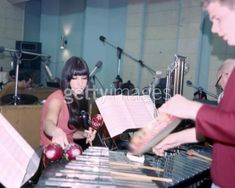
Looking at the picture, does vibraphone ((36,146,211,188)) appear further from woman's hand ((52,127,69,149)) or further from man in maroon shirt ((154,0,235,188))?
man in maroon shirt ((154,0,235,188))

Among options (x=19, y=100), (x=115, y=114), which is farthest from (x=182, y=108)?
(x=19, y=100)

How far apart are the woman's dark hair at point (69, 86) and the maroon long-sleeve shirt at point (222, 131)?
1590 millimetres

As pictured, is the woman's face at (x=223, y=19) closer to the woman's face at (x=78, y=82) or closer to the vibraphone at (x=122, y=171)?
the vibraphone at (x=122, y=171)

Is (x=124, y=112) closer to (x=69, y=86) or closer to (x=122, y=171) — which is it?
(x=69, y=86)

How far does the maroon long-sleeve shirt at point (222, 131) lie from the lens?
123 centimetres

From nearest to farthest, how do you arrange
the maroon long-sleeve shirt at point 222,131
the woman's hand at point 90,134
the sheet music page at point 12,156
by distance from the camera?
the maroon long-sleeve shirt at point 222,131 < the sheet music page at point 12,156 < the woman's hand at point 90,134

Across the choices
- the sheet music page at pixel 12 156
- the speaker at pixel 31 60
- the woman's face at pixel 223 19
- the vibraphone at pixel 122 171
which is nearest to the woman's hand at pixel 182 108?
the woman's face at pixel 223 19

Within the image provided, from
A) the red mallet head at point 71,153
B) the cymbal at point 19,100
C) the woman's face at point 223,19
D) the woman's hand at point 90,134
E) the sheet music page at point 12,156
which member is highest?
the woman's face at point 223,19

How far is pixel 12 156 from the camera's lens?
5.01 ft

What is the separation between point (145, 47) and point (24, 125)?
17.1ft

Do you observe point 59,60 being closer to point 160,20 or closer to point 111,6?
point 111,6

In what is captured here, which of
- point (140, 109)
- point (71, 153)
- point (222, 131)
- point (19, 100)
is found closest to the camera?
point (222, 131)

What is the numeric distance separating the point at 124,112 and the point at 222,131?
1574 millimetres

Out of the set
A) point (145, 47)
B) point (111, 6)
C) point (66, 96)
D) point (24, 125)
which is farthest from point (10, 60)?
point (66, 96)
